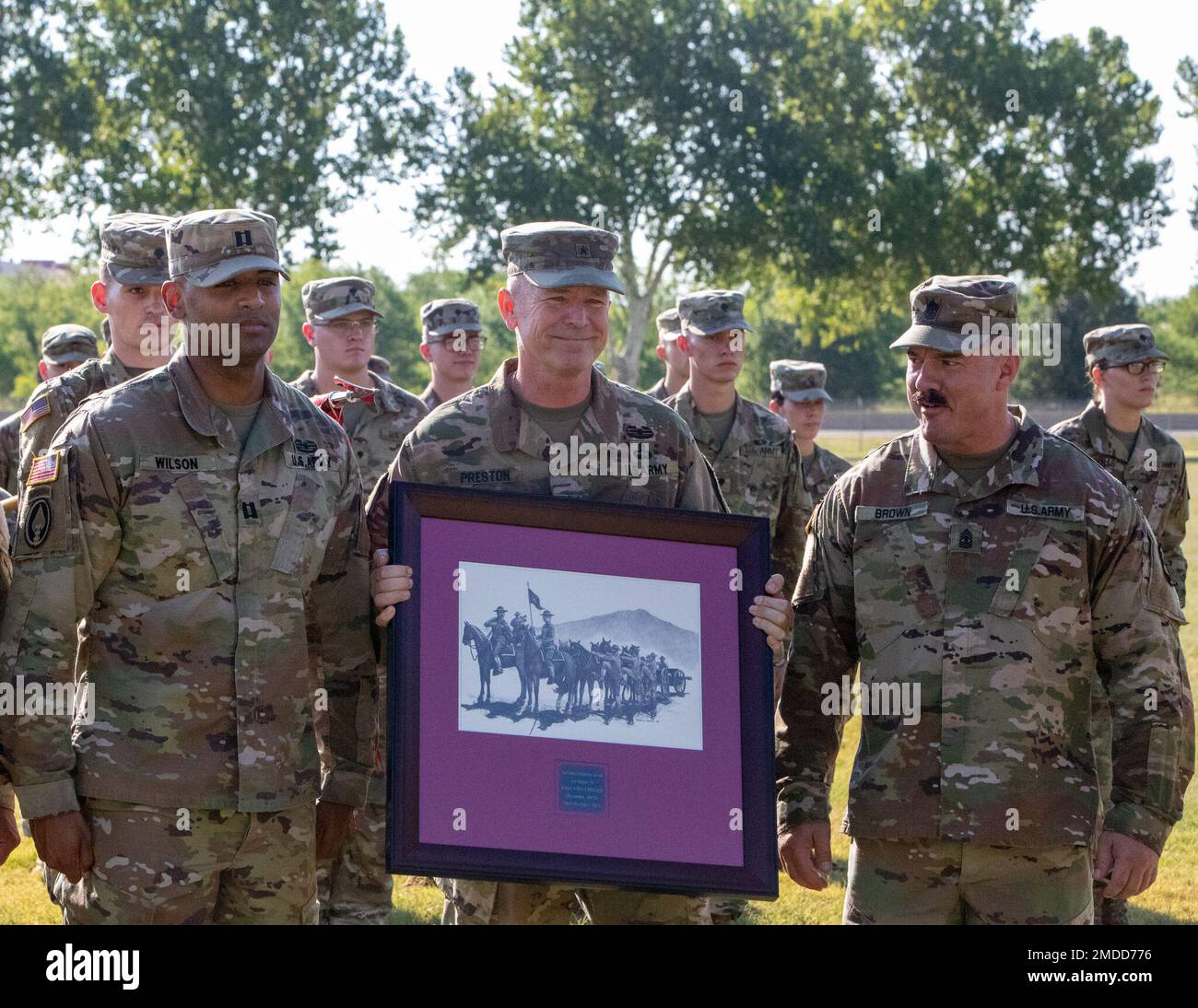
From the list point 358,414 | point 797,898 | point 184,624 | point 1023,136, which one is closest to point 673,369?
point 358,414

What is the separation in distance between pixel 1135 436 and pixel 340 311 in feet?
15.1

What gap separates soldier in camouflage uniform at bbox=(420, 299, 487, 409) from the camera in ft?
32.9

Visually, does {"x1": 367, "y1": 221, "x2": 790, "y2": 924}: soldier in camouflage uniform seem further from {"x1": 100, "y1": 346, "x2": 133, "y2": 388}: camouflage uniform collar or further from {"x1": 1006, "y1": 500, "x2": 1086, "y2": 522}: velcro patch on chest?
{"x1": 100, "y1": 346, "x2": 133, "y2": 388}: camouflage uniform collar

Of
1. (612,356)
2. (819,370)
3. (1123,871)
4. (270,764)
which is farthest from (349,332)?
(612,356)

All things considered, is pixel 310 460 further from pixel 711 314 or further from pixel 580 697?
pixel 711 314

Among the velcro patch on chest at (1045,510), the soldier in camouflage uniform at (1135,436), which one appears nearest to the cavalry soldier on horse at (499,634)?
the velcro patch on chest at (1045,510)

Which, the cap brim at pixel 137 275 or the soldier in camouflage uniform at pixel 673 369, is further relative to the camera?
the soldier in camouflage uniform at pixel 673 369

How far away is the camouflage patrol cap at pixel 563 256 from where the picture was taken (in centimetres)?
462

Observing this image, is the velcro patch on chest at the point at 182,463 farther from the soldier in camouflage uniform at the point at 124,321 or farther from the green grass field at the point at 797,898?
the green grass field at the point at 797,898

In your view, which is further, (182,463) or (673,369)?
(673,369)

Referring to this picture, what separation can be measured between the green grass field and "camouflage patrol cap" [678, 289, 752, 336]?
9.68 ft

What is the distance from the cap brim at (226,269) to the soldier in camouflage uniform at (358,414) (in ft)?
10.5

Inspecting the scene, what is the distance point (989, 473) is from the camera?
182 inches
